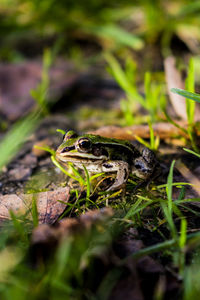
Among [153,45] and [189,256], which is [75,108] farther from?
[189,256]

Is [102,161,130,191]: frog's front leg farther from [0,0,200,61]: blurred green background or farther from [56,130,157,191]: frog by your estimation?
[0,0,200,61]: blurred green background

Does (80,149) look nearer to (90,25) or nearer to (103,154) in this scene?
(103,154)

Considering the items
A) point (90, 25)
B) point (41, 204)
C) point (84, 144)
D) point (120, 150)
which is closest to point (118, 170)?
point (120, 150)

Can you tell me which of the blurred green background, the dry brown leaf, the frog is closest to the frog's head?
the frog

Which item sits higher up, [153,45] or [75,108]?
[153,45]

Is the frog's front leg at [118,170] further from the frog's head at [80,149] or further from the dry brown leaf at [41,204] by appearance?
the dry brown leaf at [41,204]

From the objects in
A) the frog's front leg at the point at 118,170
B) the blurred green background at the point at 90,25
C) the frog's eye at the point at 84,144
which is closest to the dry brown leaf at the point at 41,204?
the frog's front leg at the point at 118,170

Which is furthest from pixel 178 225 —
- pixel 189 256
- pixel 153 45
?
pixel 153 45
